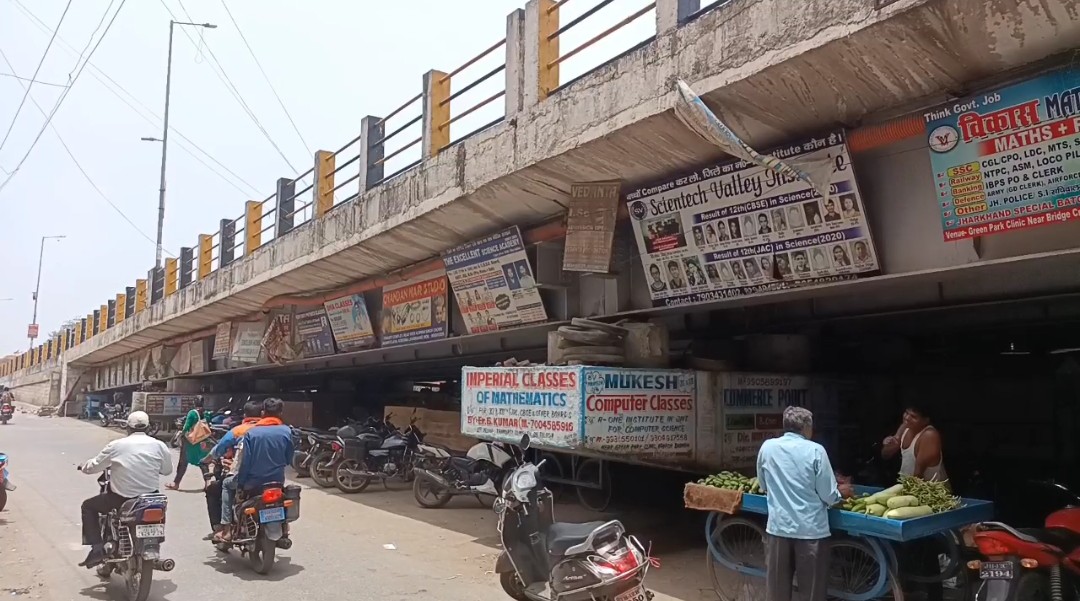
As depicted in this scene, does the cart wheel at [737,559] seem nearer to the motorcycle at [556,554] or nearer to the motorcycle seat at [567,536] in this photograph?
the motorcycle at [556,554]

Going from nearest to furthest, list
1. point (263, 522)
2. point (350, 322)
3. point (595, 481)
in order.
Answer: point (263, 522), point (595, 481), point (350, 322)

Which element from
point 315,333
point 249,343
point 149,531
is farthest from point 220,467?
point 249,343

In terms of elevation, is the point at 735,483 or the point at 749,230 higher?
the point at 749,230

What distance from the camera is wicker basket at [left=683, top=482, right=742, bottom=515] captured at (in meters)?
5.33

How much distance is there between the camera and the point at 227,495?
6547 millimetres

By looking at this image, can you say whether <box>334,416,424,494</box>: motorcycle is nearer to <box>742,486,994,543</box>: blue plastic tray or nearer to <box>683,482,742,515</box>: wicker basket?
<box>683,482,742,515</box>: wicker basket

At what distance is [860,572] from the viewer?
16.4 ft

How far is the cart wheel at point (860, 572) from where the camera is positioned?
15.4ft

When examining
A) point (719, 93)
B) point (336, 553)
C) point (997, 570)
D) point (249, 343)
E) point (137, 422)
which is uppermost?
point (719, 93)

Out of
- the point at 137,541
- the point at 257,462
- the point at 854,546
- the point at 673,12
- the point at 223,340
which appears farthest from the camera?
the point at 223,340

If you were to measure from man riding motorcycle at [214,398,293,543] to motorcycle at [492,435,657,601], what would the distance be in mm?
2119

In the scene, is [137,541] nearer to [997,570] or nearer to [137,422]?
[137,422]

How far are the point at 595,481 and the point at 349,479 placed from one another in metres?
3.92

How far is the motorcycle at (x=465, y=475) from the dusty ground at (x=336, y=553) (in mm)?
225
